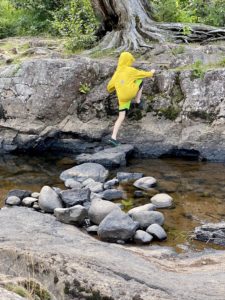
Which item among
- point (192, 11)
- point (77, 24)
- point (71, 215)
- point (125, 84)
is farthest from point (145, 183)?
point (192, 11)

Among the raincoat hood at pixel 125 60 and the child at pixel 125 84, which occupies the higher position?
the raincoat hood at pixel 125 60

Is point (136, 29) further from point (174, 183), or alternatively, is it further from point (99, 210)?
point (99, 210)

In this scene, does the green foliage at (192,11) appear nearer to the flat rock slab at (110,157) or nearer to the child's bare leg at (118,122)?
the child's bare leg at (118,122)

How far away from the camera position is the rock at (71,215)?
6754 millimetres

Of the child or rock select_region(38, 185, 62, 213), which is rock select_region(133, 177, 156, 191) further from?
the child

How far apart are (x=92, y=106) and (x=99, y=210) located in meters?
4.79

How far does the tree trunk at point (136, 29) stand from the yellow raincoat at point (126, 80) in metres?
1.64

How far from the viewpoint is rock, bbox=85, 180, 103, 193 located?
829cm

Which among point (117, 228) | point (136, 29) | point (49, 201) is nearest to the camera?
point (117, 228)

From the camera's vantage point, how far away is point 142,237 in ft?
20.6

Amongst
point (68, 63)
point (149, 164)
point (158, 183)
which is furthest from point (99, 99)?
point (158, 183)

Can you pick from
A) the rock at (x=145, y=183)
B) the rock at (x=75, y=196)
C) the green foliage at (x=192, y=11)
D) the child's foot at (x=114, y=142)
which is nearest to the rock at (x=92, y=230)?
the rock at (x=75, y=196)

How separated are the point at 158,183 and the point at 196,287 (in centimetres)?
466

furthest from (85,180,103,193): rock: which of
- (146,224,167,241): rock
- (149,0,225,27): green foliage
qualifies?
(149,0,225,27): green foliage
